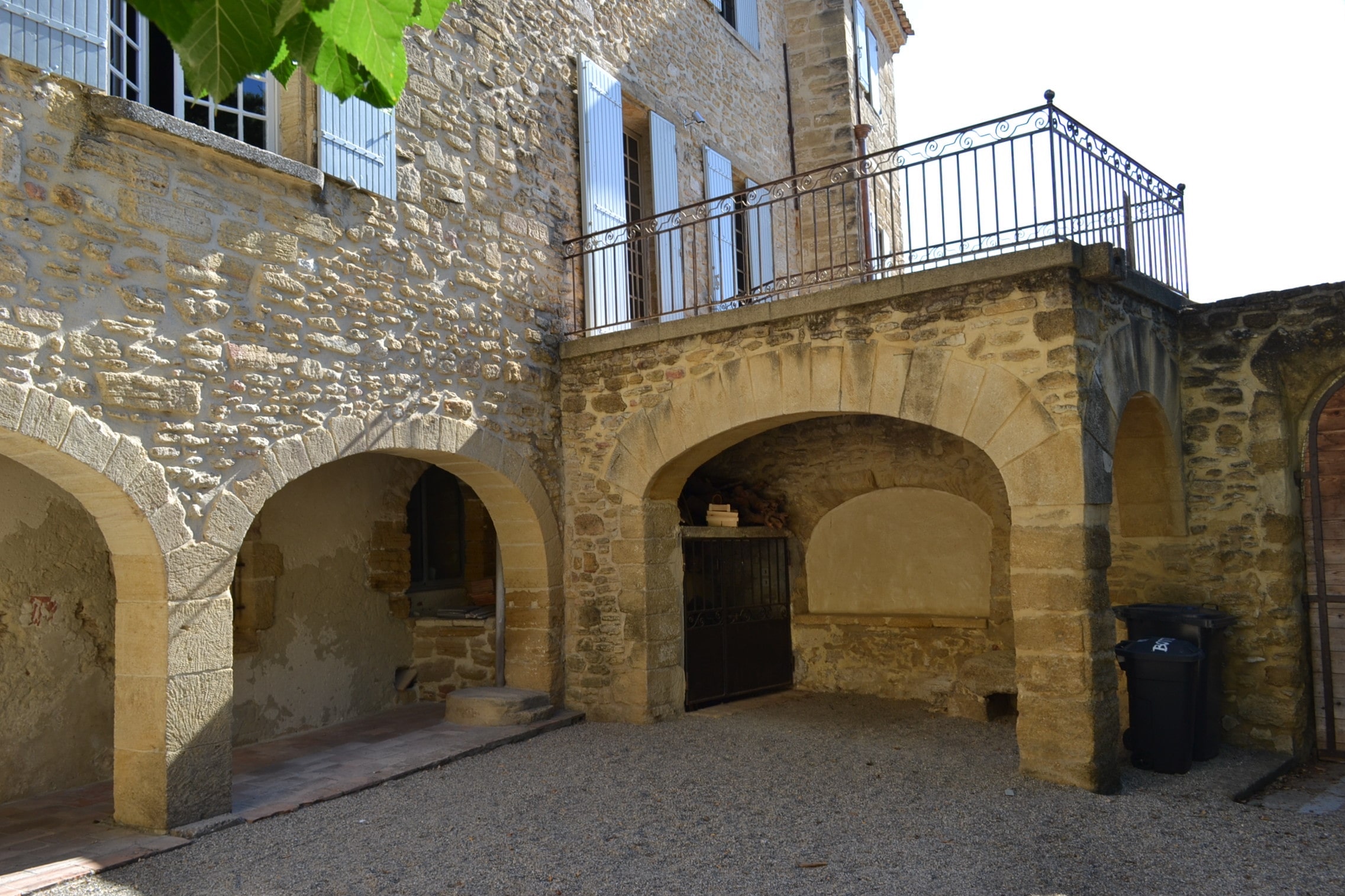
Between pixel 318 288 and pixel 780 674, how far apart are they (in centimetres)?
471

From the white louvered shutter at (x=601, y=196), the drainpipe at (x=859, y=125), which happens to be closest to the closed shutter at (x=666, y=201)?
the white louvered shutter at (x=601, y=196)

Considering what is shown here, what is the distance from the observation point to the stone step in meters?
6.50

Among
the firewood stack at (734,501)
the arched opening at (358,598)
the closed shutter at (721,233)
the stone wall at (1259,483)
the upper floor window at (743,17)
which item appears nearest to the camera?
the stone wall at (1259,483)

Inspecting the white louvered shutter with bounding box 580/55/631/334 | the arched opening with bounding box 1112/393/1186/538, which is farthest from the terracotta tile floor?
the arched opening with bounding box 1112/393/1186/538

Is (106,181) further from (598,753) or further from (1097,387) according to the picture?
(1097,387)

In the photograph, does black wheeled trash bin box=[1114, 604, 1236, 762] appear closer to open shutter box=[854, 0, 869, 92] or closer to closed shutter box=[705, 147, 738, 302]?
closed shutter box=[705, 147, 738, 302]

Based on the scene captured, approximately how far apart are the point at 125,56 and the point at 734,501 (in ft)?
16.5

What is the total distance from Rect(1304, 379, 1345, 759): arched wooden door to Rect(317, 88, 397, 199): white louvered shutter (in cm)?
565

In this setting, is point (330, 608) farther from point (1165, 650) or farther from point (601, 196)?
point (1165, 650)

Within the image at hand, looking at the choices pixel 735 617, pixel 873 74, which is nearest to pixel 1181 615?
pixel 735 617

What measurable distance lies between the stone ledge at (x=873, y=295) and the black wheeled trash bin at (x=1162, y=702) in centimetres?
198

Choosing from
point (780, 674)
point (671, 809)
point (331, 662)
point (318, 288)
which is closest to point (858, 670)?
point (780, 674)

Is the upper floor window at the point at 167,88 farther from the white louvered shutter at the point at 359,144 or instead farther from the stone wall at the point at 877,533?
the stone wall at the point at 877,533

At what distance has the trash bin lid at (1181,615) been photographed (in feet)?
18.4
